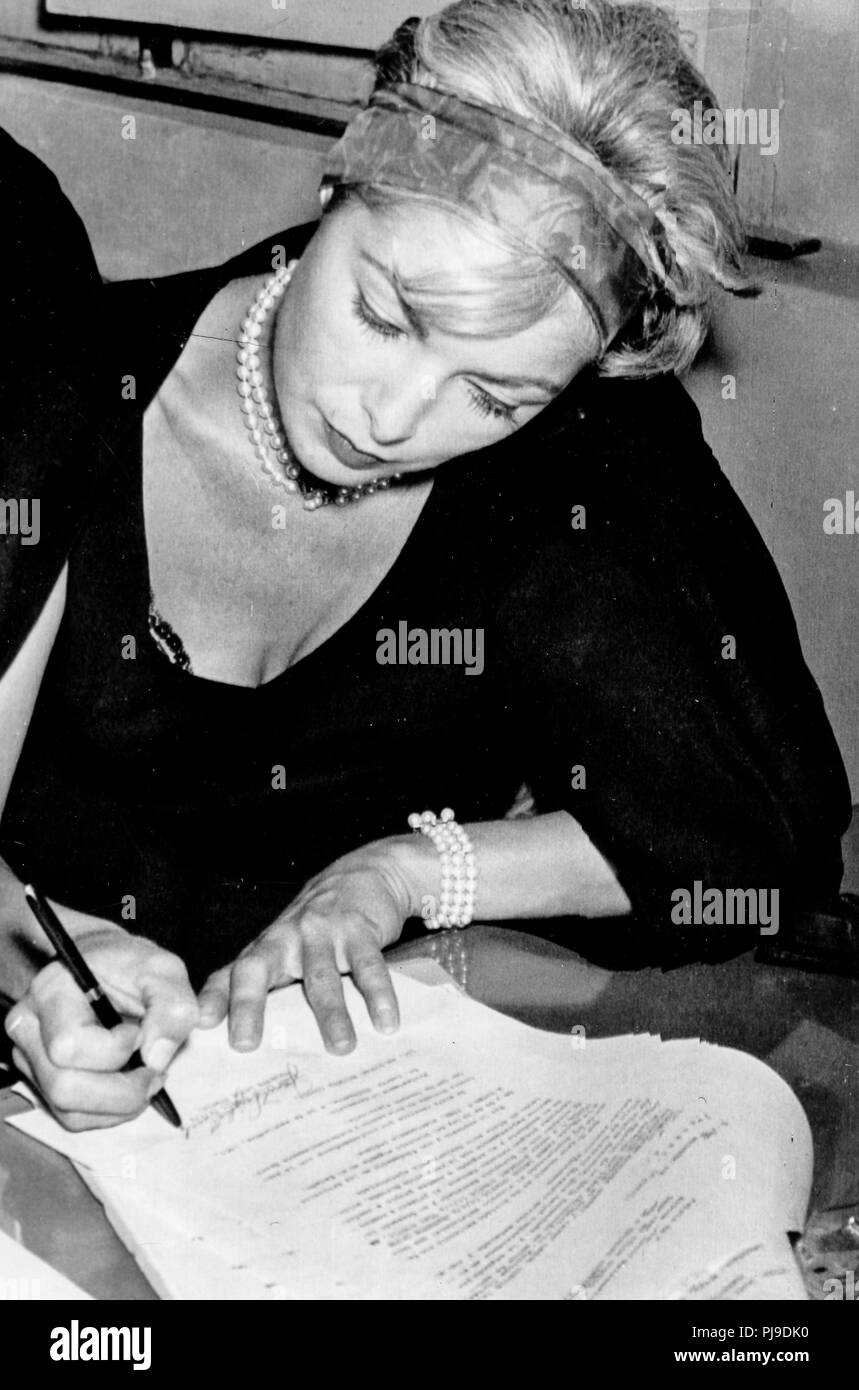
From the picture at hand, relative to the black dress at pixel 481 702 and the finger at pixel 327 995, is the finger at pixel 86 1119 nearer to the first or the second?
the finger at pixel 327 995

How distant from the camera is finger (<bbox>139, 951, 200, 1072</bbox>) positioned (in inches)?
28.1

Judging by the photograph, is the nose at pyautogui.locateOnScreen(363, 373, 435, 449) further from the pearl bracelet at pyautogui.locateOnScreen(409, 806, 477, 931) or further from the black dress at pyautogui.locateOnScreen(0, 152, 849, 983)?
the pearl bracelet at pyautogui.locateOnScreen(409, 806, 477, 931)

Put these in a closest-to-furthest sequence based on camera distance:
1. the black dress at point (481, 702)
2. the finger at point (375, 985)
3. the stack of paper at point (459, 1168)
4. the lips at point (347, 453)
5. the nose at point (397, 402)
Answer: the stack of paper at point (459, 1168) < the finger at point (375, 985) < the nose at point (397, 402) < the lips at point (347, 453) < the black dress at point (481, 702)

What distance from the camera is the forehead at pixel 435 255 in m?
0.89

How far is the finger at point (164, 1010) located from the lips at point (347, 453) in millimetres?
445

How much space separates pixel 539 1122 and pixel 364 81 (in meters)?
0.77

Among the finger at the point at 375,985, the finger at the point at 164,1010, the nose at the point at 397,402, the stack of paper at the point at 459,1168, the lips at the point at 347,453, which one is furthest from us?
the lips at the point at 347,453

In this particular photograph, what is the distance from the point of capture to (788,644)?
1.20 meters

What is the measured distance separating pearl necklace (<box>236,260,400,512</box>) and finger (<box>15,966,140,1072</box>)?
59 centimetres

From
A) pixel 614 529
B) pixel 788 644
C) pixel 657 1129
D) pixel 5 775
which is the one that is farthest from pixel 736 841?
pixel 5 775

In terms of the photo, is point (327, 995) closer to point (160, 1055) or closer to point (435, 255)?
point (160, 1055)

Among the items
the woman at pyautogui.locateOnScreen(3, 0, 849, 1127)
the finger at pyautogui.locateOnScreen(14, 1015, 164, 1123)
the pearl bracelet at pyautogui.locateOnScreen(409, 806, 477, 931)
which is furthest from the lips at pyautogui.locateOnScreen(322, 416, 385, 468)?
the finger at pyautogui.locateOnScreen(14, 1015, 164, 1123)

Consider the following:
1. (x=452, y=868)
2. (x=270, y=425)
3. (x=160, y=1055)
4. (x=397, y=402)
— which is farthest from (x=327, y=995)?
(x=270, y=425)

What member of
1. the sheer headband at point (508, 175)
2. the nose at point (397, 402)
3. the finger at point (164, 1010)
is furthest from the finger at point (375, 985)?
the sheer headband at point (508, 175)
